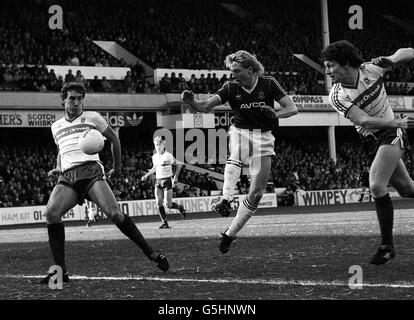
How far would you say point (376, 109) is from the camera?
939cm

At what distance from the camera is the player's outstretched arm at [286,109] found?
1070 centimetres

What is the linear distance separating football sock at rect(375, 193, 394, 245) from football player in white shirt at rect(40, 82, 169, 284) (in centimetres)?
252

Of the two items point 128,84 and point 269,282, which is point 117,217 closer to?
point 269,282

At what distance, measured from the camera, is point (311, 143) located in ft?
160

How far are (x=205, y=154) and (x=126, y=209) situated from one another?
355 inches

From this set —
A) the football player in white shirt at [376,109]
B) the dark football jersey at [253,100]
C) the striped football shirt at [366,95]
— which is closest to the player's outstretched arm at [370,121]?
the football player in white shirt at [376,109]

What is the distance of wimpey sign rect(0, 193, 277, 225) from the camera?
3164 cm

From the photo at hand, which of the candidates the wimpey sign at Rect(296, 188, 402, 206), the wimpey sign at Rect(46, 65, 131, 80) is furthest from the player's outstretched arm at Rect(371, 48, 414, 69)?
the wimpey sign at Rect(296, 188, 402, 206)

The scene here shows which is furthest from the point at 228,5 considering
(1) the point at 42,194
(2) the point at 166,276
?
(2) the point at 166,276

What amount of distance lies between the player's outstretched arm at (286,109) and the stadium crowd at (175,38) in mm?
26655

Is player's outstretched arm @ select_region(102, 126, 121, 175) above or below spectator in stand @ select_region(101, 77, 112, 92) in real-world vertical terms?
below

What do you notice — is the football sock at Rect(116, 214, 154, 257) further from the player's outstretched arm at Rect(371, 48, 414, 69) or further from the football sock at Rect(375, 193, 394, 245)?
the player's outstretched arm at Rect(371, 48, 414, 69)

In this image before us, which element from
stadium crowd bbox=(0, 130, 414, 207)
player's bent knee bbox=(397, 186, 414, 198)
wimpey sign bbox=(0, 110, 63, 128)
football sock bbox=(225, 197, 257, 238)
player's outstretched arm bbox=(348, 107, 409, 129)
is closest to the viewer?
player's outstretched arm bbox=(348, 107, 409, 129)
